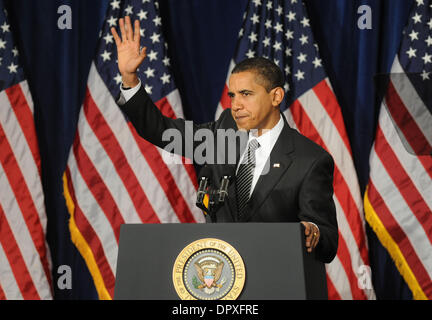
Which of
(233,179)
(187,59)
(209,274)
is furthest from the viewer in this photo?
(187,59)

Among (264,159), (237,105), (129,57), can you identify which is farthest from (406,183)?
(129,57)

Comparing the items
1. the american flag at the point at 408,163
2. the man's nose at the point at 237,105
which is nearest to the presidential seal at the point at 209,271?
the man's nose at the point at 237,105

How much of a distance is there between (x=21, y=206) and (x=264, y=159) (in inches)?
104

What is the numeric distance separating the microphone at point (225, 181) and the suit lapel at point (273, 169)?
0.14m

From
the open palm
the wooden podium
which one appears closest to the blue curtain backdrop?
the open palm

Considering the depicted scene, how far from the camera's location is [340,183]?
14.0 ft

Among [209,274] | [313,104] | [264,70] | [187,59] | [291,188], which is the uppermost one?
[187,59]

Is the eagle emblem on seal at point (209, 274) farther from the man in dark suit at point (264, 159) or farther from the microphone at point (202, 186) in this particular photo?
the man in dark suit at point (264, 159)

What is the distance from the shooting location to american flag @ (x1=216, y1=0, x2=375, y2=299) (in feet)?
13.7

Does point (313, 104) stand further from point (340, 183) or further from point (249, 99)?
point (249, 99)

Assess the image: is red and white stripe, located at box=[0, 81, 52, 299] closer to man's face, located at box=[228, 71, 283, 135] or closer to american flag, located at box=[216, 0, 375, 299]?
american flag, located at box=[216, 0, 375, 299]

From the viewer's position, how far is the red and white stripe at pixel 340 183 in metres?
4.18

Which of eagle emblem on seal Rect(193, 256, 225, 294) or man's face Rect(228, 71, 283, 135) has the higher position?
man's face Rect(228, 71, 283, 135)
